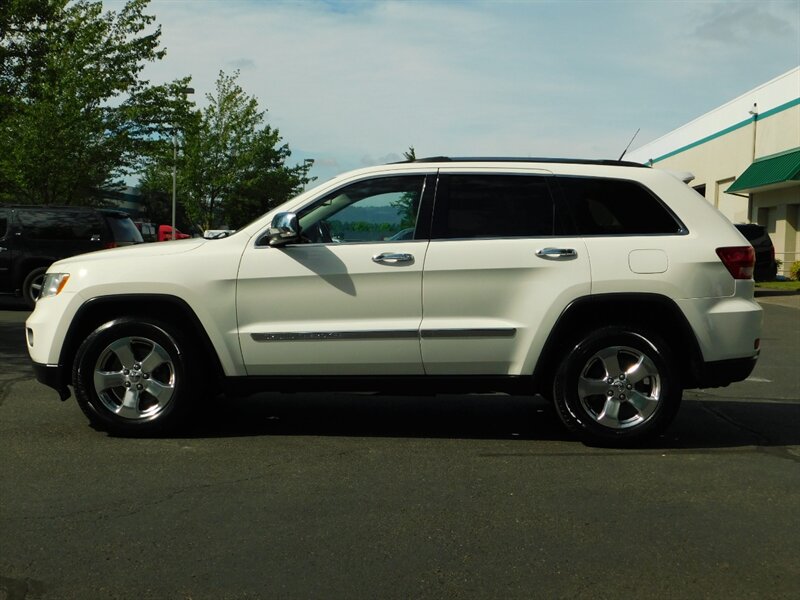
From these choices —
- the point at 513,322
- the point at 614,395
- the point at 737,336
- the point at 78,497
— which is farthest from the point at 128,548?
the point at 737,336

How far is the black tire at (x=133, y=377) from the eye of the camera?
6.33m

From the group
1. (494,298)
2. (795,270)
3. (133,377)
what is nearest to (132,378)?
(133,377)

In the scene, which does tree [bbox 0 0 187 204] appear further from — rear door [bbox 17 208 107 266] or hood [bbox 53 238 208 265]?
hood [bbox 53 238 208 265]

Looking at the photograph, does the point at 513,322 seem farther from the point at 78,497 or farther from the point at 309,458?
the point at 78,497

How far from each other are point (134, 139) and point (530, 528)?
24150mm

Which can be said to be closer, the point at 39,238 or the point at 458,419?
the point at 458,419

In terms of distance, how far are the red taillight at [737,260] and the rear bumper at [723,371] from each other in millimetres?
566

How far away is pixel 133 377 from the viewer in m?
6.39

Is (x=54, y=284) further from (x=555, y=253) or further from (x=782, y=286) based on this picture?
(x=782, y=286)

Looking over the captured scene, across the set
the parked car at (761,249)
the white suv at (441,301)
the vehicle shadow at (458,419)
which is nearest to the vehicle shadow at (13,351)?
the vehicle shadow at (458,419)

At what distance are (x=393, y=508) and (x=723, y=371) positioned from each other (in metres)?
2.61

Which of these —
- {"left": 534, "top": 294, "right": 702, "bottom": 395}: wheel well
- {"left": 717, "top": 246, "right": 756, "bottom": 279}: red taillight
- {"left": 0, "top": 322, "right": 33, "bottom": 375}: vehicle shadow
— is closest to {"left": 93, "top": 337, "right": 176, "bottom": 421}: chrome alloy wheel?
{"left": 534, "top": 294, "right": 702, "bottom": 395}: wheel well

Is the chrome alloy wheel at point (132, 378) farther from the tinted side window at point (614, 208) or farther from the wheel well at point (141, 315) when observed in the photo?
the tinted side window at point (614, 208)

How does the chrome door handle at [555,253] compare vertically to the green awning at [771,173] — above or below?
below
